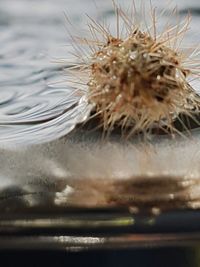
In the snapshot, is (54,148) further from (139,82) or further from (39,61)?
(39,61)

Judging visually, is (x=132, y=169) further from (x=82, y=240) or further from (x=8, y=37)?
(x=8, y=37)

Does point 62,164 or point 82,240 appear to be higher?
point 62,164

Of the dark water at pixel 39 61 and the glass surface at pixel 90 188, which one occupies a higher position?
the dark water at pixel 39 61

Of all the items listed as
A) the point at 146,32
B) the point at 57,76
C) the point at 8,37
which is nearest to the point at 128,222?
the point at 146,32

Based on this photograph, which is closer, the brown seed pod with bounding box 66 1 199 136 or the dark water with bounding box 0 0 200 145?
the brown seed pod with bounding box 66 1 199 136

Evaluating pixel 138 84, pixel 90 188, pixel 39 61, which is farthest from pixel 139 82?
pixel 39 61
